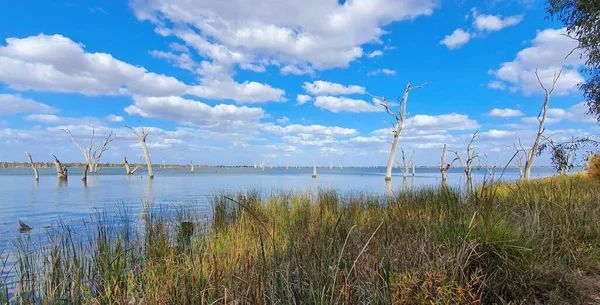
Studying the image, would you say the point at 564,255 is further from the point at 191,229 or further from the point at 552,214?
the point at 191,229

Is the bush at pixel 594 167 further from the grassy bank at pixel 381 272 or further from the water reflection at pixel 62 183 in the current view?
the water reflection at pixel 62 183

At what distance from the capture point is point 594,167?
13109 millimetres

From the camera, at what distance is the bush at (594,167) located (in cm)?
1216

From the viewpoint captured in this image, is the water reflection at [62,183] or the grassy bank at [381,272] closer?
the grassy bank at [381,272]

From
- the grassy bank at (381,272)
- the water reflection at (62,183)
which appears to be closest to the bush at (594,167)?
the grassy bank at (381,272)

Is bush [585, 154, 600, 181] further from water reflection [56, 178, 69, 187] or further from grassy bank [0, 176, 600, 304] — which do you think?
water reflection [56, 178, 69, 187]

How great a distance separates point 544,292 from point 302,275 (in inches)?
92.5

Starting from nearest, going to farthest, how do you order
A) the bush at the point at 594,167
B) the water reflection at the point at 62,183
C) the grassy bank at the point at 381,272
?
the grassy bank at the point at 381,272 → the bush at the point at 594,167 → the water reflection at the point at 62,183

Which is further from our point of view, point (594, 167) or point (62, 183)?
point (62, 183)

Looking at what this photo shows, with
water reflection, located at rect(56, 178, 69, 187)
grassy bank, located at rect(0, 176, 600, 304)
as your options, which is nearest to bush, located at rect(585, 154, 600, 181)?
grassy bank, located at rect(0, 176, 600, 304)

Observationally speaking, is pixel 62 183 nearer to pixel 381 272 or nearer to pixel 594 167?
pixel 381 272

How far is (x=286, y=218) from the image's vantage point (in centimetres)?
636

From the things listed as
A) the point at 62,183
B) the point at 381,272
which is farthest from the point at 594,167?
the point at 62,183

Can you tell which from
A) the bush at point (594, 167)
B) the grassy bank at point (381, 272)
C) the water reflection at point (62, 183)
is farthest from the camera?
the water reflection at point (62, 183)
